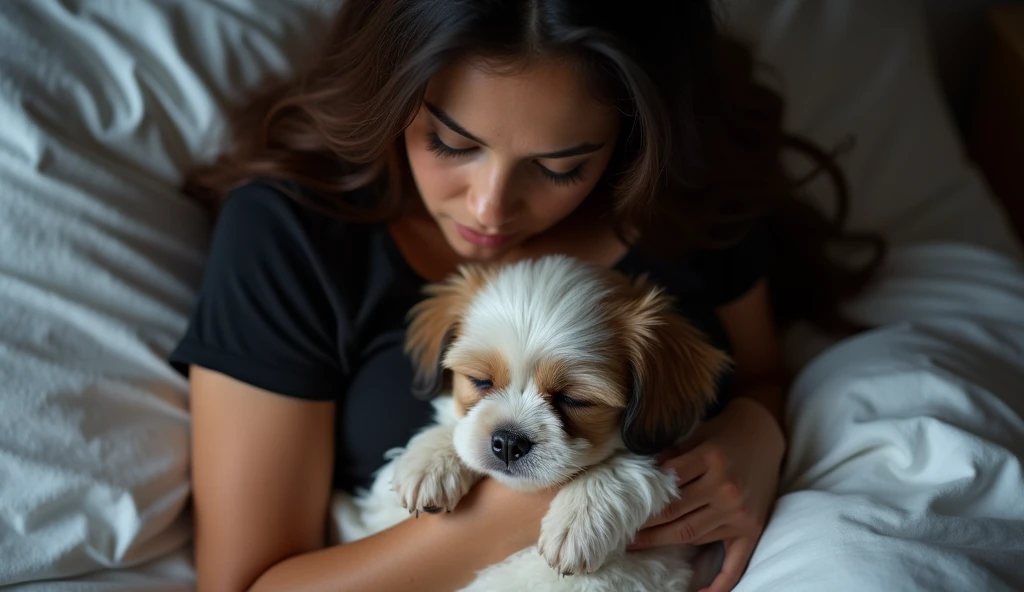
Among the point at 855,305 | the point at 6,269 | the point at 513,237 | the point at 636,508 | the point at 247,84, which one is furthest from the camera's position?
the point at 855,305

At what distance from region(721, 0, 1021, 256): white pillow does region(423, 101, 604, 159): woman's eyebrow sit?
3.79 ft

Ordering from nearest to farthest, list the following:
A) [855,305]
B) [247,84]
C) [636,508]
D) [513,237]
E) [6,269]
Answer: [636,508]
[6,269]
[513,237]
[247,84]
[855,305]

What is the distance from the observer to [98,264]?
4.92ft

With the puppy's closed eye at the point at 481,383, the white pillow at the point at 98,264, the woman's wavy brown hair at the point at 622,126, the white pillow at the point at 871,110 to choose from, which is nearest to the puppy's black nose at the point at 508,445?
the puppy's closed eye at the point at 481,383

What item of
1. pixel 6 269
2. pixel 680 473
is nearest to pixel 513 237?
pixel 680 473

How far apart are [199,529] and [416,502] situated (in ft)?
1.44

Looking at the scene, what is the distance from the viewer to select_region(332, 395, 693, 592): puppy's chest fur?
119 centimetres

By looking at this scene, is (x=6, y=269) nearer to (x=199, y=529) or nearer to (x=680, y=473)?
(x=199, y=529)

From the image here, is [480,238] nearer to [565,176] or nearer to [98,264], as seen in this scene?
[565,176]

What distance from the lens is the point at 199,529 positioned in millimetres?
1427

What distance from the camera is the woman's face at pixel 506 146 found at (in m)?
1.22

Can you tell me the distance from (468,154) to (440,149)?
0.16 ft

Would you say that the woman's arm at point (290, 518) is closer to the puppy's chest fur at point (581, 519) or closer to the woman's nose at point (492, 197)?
the puppy's chest fur at point (581, 519)

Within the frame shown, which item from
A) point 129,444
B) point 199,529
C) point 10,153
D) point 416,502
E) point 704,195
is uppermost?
point 704,195
